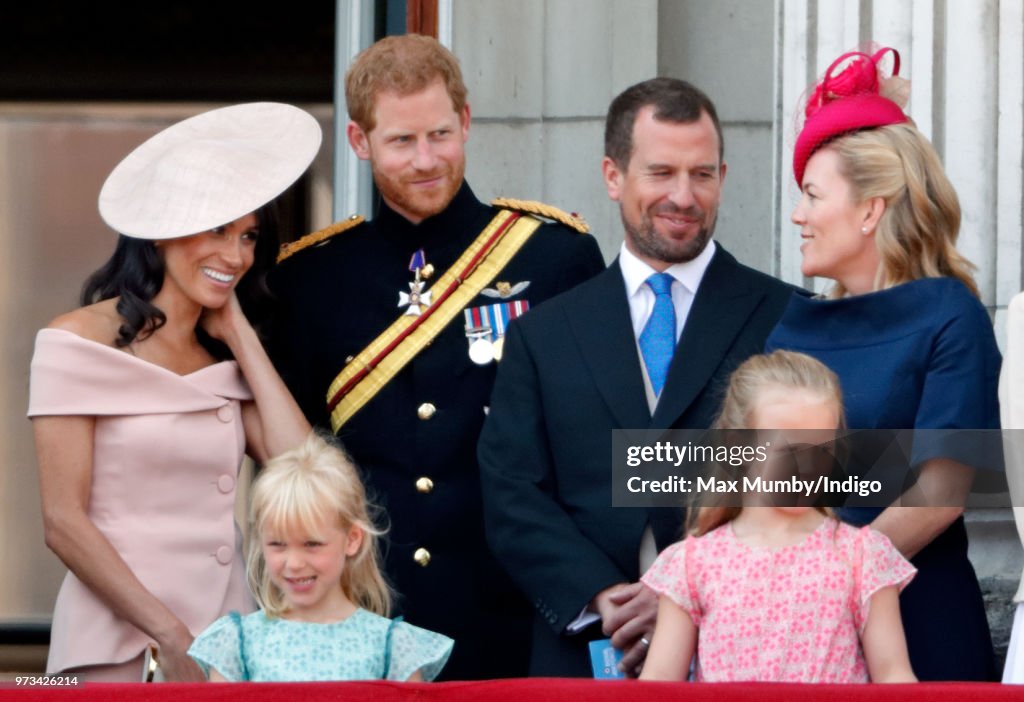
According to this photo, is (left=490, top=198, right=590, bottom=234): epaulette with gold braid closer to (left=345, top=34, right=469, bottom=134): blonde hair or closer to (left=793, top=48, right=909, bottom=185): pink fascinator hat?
(left=345, top=34, right=469, bottom=134): blonde hair

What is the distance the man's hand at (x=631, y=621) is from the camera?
12.1ft

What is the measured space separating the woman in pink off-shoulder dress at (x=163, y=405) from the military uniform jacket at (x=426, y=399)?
0.52ft

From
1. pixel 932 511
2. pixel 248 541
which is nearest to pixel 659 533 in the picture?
pixel 932 511

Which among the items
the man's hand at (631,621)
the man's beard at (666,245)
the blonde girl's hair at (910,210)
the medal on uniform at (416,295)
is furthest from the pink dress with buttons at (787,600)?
the medal on uniform at (416,295)

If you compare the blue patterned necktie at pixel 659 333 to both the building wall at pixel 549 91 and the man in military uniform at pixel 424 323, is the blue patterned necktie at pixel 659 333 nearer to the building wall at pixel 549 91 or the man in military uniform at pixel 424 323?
the man in military uniform at pixel 424 323

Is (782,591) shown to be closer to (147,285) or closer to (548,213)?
(548,213)

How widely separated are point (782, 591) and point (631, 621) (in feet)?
1.18

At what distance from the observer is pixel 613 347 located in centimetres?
404

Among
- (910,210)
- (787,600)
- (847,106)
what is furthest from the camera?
(847,106)

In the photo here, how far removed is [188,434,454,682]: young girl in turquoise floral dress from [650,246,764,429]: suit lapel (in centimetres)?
61

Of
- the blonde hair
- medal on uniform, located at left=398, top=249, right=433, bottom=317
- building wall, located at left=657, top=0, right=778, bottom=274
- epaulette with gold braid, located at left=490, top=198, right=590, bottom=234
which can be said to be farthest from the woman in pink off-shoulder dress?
building wall, located at left=657, top=0, right=778, bottom=274

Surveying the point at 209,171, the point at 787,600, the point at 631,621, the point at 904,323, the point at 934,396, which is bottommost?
the point at 631,621

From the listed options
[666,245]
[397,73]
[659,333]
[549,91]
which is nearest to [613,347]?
[659,333]

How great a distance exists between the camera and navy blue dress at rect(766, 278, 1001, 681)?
12.0 ft
